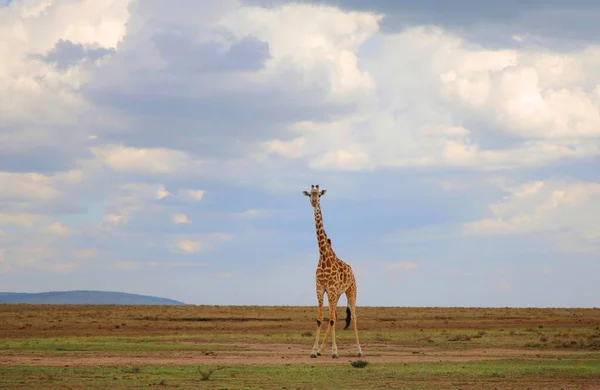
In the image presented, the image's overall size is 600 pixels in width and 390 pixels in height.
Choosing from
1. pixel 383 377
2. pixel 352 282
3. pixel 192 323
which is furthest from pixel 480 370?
pixel 192 323

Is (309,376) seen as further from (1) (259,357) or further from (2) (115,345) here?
(2) (115,345)

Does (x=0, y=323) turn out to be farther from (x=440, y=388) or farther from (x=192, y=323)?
(x=440, y=388)

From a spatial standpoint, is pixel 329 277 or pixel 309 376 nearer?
pixel 309 376

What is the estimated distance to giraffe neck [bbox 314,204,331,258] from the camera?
3872 centimetres

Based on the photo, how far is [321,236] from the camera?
39.2 meters

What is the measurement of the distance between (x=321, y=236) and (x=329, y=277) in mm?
1795

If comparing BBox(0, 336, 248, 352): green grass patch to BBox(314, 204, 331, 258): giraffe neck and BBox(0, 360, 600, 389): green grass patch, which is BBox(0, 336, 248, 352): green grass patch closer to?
BBox(314, 204, 331, 258): giraffe neck

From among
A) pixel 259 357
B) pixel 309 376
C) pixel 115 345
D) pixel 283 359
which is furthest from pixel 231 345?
pixel 309 376

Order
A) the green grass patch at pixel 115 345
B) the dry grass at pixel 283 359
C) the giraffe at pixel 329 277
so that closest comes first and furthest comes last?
the dry grass at pixel 283 359
the giraffe at pixel 329 277
the green grass patch at pixel 115 345

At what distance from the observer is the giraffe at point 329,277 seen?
38.2m

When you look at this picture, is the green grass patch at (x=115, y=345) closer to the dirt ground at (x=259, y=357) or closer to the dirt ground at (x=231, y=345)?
the dirt ground at (x=231, y=345)

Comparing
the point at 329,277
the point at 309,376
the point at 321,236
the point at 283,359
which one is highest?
the point at 321,236

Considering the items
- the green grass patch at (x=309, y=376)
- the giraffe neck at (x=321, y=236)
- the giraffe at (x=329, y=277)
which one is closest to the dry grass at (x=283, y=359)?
the green grass patch at (x=309, y=376)

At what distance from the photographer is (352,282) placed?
39938 millimetres
